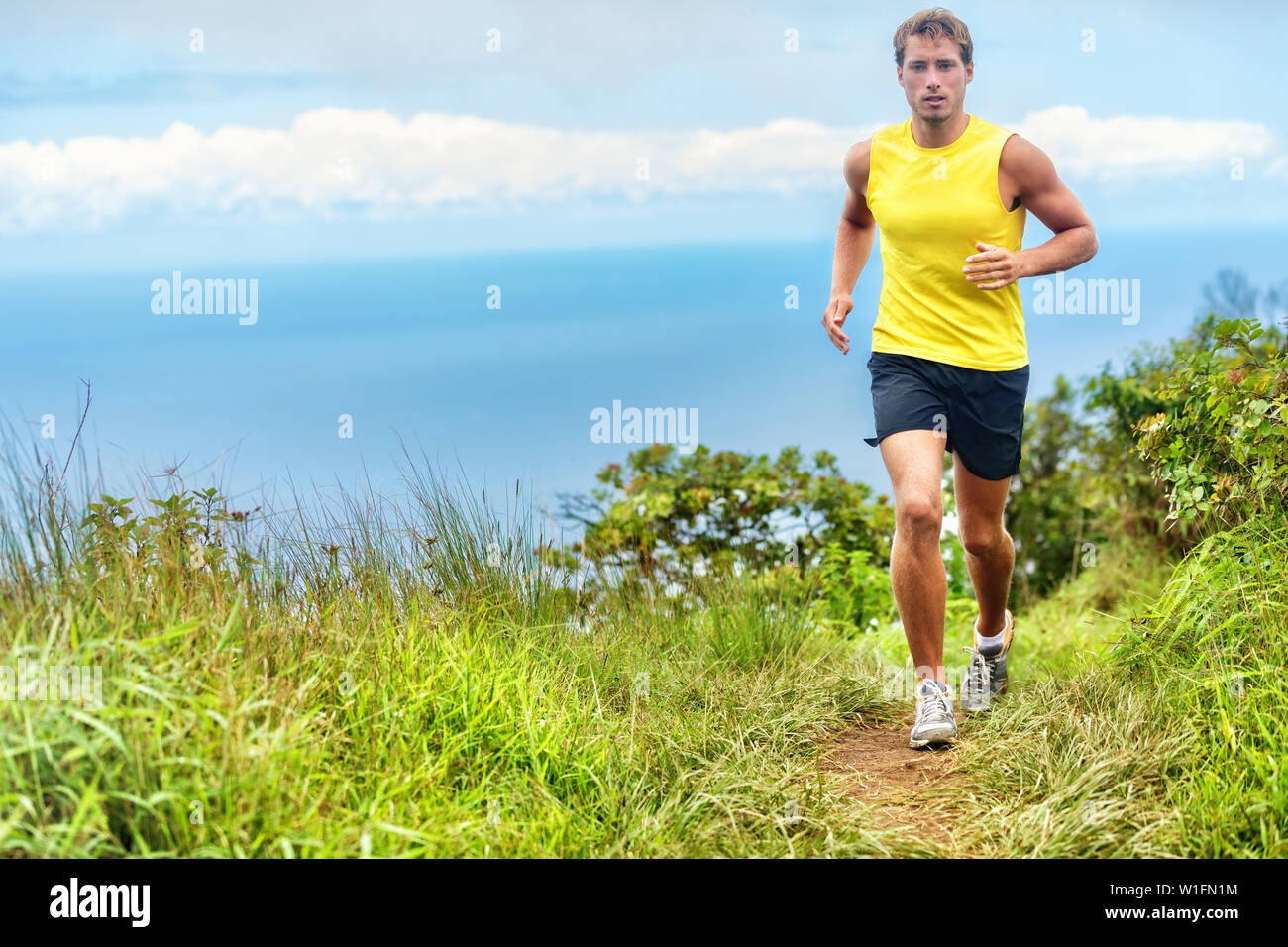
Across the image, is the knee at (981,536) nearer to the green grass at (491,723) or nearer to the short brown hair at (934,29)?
the green grass at (491,723)

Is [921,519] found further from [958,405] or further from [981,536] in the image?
[981,536]

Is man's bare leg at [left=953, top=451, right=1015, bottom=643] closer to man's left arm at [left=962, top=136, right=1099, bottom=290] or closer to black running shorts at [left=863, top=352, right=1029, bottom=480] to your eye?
black running shorts at [left=863, top=352, right=1029, bottom=480]

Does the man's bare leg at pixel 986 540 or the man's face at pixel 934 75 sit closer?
the man's face at pixel 934 75

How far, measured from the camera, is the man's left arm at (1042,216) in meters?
3.96

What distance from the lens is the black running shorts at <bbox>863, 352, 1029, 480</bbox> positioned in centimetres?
406

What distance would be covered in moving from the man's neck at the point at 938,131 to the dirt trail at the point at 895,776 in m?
2.29

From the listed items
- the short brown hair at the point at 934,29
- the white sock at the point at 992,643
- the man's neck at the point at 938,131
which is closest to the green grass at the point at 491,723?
the white sock at the point at 992,643

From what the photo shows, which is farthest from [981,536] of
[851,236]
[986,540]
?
[851,236]

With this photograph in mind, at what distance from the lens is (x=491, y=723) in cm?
316

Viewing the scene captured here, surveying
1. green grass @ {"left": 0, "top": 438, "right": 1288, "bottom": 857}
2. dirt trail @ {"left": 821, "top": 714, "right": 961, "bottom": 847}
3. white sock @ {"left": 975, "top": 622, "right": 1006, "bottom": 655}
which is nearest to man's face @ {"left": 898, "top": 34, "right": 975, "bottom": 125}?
green grass @ {"left": 0, "top": 438, "right": 1288, "bottom": 857}

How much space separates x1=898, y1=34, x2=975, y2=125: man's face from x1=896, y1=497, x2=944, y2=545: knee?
58.6 inches

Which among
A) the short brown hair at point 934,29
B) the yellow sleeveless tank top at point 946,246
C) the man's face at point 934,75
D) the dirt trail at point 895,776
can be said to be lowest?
the dirt trail at point 895,776

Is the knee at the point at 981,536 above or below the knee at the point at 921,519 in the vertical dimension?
below
